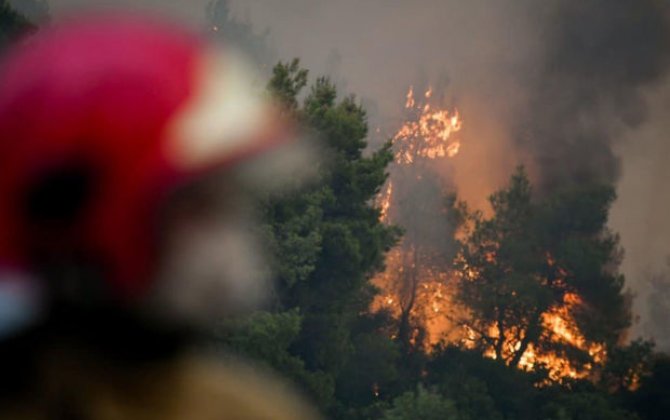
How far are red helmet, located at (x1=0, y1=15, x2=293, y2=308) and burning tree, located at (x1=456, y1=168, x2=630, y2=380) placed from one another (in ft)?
101

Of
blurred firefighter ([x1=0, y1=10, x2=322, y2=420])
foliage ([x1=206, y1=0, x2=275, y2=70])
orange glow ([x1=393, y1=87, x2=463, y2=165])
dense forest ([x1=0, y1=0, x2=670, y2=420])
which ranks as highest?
foliage ([x1=206, y1=0, x2=275, y2=70])

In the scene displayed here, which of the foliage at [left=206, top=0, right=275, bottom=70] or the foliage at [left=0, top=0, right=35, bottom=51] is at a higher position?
the foliage at [left=206, top=0, right=275, bottom=70]

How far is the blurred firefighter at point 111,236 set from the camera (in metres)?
1.06

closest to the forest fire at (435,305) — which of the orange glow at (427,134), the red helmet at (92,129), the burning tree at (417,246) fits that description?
the burning tree at (417,246)

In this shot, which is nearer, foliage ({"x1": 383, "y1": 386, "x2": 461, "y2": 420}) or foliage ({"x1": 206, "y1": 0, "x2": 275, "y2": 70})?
foliage ({"x1": 383, "y1": 386, "x2": 461, "y2": 420})

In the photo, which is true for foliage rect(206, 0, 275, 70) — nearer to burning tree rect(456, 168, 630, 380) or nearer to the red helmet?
burning tree rect(456, 168, 630, 380)

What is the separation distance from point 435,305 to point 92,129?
3810 centimetres

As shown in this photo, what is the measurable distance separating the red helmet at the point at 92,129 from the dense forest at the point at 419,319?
15837 millimetres

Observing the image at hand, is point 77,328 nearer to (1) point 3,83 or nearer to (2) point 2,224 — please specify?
(2) point 2,224

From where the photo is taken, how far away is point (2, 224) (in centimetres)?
168

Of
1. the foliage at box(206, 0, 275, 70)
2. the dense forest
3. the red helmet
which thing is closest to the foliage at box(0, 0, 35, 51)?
the dense forest

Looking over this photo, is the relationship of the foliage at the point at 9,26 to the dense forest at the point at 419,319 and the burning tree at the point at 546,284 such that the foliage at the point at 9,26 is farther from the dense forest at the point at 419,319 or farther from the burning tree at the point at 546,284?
the burning tree at the point at 546,284

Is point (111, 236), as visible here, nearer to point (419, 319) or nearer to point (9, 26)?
point (9, 26)

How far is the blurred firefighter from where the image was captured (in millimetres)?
1063
